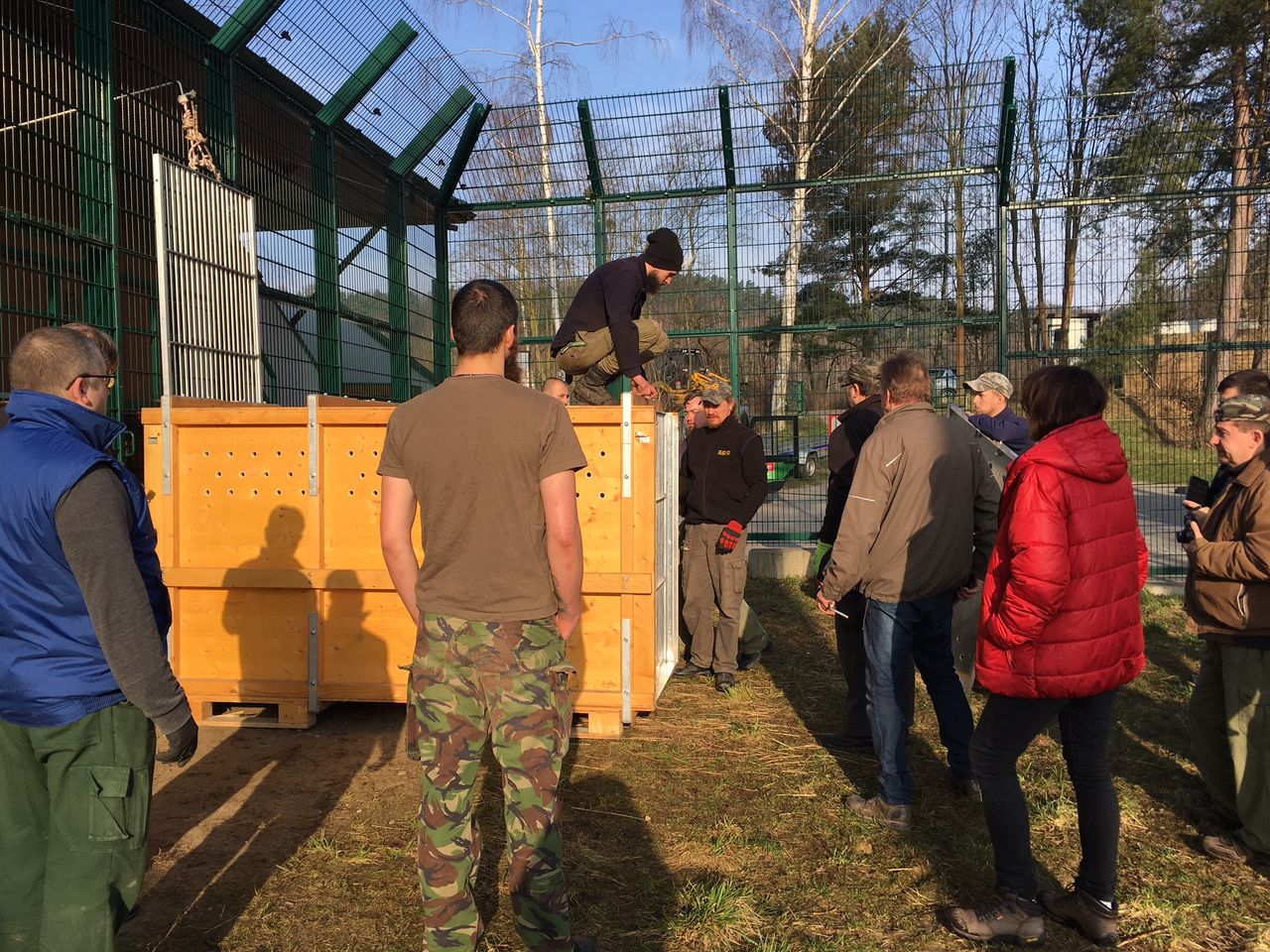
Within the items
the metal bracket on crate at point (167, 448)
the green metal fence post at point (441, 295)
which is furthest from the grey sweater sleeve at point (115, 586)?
the green metal fence post at point (441, 295)

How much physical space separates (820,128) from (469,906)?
7.98 m

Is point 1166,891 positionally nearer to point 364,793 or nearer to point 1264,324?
point 364,793

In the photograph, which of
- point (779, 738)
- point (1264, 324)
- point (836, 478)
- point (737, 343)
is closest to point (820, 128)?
point (737, 343)

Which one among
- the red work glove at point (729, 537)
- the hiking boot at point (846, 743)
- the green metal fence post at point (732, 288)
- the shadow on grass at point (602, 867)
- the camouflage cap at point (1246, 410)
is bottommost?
the shadow on grass at point (602, 867)

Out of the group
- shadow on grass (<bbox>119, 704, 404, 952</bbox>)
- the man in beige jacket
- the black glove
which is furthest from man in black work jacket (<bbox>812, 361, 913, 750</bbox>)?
the black glove

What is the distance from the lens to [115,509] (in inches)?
97.0

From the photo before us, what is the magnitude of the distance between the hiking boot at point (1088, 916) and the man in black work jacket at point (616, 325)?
119 inches

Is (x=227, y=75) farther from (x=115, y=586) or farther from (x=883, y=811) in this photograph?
(x=883, y=811)

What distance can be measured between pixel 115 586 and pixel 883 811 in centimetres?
330

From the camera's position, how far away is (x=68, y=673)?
8.14 feet

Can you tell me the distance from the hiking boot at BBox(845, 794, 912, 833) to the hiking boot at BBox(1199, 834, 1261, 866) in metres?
1.20

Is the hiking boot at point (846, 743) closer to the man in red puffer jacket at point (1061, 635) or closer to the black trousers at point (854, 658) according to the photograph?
the black trousers at point (854, 658)

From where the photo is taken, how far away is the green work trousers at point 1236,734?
12.9ft

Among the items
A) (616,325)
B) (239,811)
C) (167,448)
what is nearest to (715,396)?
(616,325)
